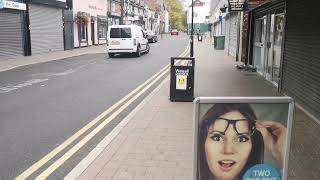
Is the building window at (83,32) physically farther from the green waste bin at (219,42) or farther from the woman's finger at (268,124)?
the woman's finger at (268,124)

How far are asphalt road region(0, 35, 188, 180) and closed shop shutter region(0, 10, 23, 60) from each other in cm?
719

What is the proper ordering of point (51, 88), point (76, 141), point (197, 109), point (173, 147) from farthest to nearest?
point (51, 88) → point (76, 141) → point (173, 147) → point (197, 109)

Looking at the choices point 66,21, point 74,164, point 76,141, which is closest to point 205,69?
point 76,141

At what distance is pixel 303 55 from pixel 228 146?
6882 millimetres

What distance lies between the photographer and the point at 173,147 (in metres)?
6.32

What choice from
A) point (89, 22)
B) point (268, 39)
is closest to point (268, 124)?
point (268, 39)

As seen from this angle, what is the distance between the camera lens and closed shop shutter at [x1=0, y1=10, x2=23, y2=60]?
2467 cm

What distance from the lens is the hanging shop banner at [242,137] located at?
340 cm

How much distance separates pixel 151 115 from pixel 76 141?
2.11 m

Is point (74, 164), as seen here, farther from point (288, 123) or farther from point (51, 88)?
point (51, 88)

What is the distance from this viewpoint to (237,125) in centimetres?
342

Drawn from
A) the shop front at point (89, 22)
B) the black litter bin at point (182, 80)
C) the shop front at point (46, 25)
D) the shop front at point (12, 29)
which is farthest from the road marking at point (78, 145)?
the shop front at point (89, 22)

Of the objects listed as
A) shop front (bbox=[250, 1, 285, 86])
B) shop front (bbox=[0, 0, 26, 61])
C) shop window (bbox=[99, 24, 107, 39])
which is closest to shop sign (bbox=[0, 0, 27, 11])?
shop front (bbox=[0, 0, 26, 61])

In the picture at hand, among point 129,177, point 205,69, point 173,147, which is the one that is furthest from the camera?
point 205,69
